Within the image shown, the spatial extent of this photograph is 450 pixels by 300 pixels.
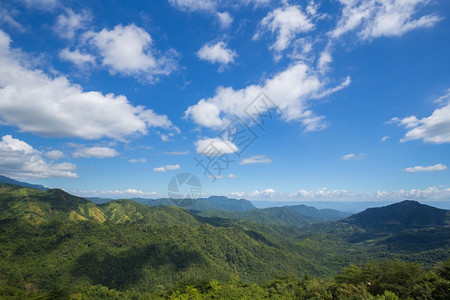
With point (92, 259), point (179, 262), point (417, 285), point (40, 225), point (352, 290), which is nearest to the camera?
point (417, 285)

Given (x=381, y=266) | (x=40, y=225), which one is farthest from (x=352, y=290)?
(x=40, y=225)

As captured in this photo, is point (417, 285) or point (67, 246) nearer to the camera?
point (417, 285)

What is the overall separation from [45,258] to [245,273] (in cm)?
14436

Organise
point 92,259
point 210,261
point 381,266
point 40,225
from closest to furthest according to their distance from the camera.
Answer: point 381,266, point 92,259, point 40,225, point 210,261

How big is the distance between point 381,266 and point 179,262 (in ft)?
523

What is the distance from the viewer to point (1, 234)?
12631cm

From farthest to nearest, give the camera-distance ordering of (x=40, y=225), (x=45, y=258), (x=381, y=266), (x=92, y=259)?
(x=40, y=225) → (x=92, y=259) → (x=45, y=258) → (x=381, y=266)

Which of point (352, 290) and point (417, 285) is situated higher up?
point (417, 285)

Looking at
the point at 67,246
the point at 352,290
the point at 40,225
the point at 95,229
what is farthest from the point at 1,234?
the point at 352,290

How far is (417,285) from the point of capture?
22.9 metres

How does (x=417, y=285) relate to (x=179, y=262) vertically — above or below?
above

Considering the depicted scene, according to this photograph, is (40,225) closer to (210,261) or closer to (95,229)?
(95,229)

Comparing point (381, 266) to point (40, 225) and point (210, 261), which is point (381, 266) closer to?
point (210, 261)

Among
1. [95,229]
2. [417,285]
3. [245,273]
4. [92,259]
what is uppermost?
[417,285]
